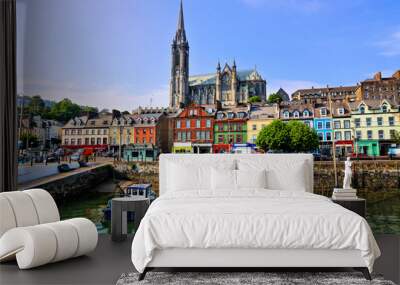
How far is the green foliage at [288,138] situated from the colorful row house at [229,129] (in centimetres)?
31

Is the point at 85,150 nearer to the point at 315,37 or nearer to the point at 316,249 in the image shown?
the point at 315,37

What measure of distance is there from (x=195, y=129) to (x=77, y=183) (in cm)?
207

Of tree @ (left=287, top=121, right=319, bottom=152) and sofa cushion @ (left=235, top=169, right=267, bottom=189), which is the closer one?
sofa cushion @ (left=235, top=169, right=267, bottom=189)

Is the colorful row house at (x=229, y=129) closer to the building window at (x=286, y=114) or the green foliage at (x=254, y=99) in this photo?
the green foliage at (x=254, y=99)

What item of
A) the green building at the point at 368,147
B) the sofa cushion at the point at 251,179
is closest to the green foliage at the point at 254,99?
the green building at the point at 368,147

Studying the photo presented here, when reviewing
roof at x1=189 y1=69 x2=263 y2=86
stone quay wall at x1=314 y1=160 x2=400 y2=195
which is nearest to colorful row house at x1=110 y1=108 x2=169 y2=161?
roof at x1=189 y1=69 x2=263 y2=86

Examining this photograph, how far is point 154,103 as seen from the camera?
6.57 metres

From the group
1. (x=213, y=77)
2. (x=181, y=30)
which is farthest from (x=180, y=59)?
(x=213, y=77)

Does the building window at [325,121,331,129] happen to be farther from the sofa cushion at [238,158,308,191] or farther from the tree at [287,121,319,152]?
the sofa cushion at [238,158,308,191]

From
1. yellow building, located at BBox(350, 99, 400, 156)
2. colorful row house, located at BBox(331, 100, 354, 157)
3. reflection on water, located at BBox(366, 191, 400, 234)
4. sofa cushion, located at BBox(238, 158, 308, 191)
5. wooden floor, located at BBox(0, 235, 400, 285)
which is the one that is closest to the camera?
wooden floor, located at BBox(0, 235, 400, 285)

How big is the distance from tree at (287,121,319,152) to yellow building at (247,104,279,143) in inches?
11.8

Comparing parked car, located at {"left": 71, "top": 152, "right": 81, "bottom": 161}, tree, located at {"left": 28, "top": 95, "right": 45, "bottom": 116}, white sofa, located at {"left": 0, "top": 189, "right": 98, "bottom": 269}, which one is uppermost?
tree, located at {"left": 28, "top": 95, "right": 45, "bottom": 116}

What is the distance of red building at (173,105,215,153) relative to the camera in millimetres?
6738

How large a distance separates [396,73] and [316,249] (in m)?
3.78
